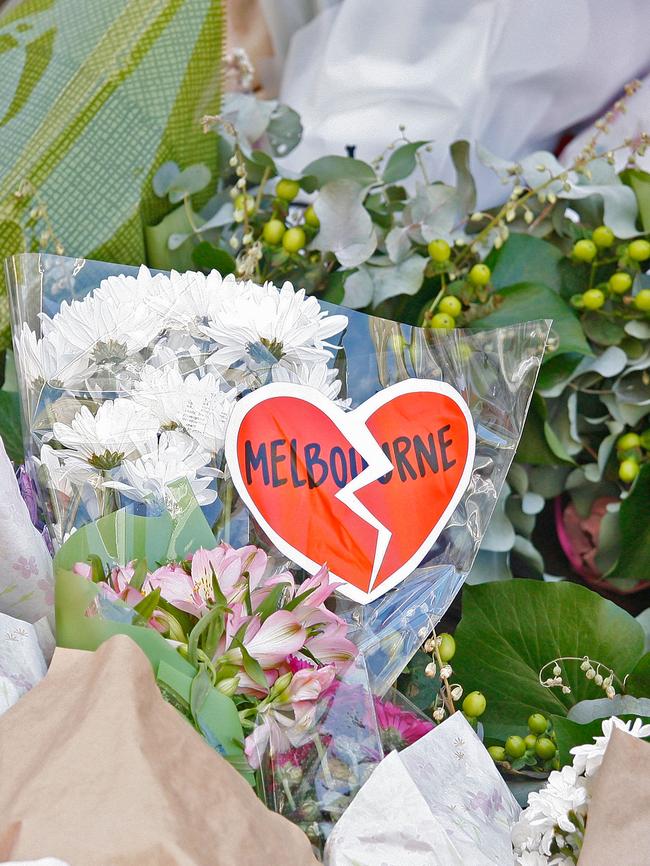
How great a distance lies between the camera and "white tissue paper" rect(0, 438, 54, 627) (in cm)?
41

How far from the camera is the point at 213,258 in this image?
659mm

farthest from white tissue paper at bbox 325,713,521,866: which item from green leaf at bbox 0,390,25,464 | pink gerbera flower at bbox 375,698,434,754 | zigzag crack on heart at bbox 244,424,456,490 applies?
green leaf at bbox 0,390,25,464

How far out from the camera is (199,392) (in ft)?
1.45

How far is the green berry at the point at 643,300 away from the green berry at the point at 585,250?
5 cm

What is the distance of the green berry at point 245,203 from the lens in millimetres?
676

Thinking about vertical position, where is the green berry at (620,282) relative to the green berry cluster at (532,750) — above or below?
above

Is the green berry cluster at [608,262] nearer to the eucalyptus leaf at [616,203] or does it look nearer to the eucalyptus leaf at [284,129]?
the eucalyptus leaf at [616,203]

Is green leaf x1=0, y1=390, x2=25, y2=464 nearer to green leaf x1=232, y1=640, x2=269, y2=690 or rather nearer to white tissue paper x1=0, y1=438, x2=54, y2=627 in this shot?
white tissue paper x1=0, y1=438, x2=54, y2=627

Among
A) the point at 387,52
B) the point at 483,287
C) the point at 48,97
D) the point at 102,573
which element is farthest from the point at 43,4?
the point at 102,573

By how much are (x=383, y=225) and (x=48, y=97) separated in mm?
289

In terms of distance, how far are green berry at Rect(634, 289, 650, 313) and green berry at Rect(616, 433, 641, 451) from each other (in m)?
0.10

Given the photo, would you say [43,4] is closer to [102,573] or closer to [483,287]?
[483,287]

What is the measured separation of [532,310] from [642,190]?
0.46 feet

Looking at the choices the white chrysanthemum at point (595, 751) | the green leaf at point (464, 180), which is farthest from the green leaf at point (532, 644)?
the green leaf at point (464, 180)
